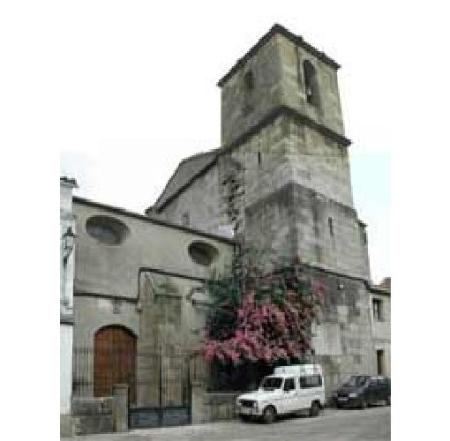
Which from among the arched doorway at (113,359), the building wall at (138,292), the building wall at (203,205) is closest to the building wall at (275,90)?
the building wall at (203,205)

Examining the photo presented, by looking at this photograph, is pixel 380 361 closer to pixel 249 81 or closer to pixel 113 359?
pixel 113 359

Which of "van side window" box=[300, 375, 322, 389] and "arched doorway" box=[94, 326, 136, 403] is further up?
"arched doorway" box=[94, 326, 136, 403]

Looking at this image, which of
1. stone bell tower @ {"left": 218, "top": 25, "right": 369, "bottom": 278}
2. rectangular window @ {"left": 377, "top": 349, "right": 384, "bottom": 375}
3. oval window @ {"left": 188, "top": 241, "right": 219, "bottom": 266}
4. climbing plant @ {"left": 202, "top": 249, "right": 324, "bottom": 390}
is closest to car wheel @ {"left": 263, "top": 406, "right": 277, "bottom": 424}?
climbing plant @ {"left": 202, "top": 249, "right": 324, "bottom": 390}

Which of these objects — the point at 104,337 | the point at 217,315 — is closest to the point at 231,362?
the point at 217,315

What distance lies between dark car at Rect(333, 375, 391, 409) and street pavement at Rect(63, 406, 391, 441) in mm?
1584

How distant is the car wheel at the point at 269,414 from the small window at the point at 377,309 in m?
7.05

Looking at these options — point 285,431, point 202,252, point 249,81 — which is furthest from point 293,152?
point 285,431

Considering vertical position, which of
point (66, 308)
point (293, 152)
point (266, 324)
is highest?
point (293, 152)

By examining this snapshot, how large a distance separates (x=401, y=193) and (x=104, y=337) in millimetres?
10718

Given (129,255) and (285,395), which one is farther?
(129,255)

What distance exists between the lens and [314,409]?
1383 centimetres

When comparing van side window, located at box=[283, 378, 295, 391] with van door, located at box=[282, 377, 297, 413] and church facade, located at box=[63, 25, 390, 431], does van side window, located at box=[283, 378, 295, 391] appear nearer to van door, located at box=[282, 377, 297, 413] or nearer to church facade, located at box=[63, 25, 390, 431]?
van door, located at box=[282, 377, 297, 413]

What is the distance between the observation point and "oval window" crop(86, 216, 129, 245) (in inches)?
587

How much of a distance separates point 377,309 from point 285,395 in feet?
23.4
